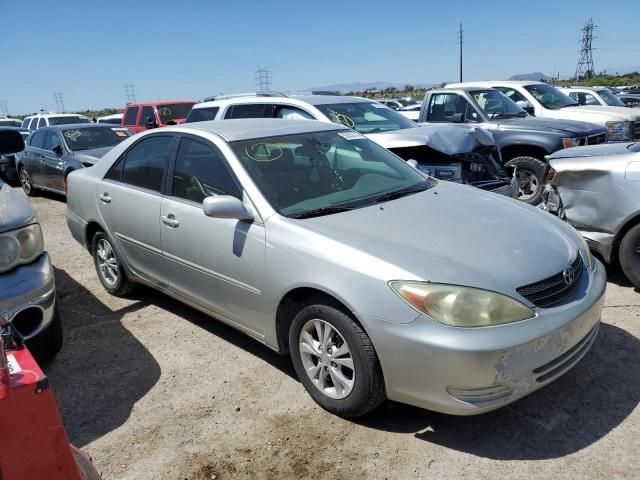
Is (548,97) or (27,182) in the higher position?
(548,97)

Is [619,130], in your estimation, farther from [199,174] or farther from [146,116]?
[146,116]

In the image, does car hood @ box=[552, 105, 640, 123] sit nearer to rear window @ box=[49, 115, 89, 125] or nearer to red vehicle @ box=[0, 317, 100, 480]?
red vehicle @ box=[0, 317, 100, 480]

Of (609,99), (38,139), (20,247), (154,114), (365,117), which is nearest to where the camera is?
(20,247)

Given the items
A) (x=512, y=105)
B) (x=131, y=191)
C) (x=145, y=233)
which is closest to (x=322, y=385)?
(x=145, y=233)

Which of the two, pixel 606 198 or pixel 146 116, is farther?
pixel 146 116

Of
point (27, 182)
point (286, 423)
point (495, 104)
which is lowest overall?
point (286, 423)

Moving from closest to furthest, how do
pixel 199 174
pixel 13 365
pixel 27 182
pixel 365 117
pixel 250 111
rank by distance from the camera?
1. pixel 13 365
2. pixel 199 174
3. pixel 365 117
4. pixel 250 111
5. pixel 27 182

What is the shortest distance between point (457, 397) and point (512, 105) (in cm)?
793

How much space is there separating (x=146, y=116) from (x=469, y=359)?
13.9 meters

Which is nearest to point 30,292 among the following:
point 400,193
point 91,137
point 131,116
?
point 400,193

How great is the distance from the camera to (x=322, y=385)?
10.4ft

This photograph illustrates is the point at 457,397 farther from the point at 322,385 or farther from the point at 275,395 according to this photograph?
the point at 275,395

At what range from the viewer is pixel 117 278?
4988mm

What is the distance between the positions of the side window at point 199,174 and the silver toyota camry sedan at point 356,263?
0.04 feet
